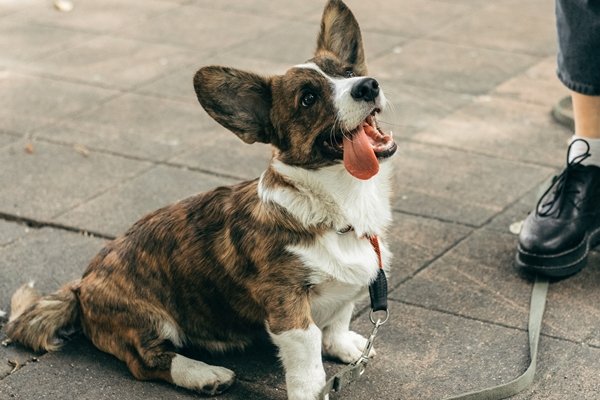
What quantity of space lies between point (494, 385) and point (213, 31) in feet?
18.3

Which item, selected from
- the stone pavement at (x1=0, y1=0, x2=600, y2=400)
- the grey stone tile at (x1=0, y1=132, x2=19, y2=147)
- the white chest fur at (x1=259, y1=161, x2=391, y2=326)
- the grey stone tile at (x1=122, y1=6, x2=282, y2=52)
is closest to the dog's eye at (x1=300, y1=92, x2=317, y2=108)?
the white chest fur at (x1=259, y1=161, x2=391, y2=326)

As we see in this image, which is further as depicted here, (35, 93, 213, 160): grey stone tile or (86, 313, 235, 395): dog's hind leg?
(35, 93, 213, 160): grey stone tile

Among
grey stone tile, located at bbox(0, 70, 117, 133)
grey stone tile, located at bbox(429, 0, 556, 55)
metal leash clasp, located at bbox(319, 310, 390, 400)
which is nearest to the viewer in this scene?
metal leash clasp, located at bbox(319, 310, 390, 400)

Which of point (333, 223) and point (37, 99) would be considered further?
point (37, 99)

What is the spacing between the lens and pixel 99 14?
31.1 feet

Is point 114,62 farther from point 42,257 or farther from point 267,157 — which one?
point 42,257

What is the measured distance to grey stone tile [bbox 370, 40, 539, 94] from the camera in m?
7.70

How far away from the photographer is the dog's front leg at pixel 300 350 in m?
3.74

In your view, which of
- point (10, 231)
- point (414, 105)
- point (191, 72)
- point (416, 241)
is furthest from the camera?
point (191, 72)

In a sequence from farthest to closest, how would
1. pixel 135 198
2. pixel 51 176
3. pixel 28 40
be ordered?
pixel 28 40, pixel 51 176, pixel 135 198

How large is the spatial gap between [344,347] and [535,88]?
3.94 metres

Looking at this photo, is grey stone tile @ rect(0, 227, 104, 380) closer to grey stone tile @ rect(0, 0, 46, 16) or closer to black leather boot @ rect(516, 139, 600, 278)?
black leather boot @ rect(516, 139, 600, 278)

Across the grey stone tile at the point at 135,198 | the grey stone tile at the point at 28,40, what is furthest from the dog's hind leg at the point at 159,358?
the grey stone tile at the point at 28,40

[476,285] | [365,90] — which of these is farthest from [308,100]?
[476,285]
